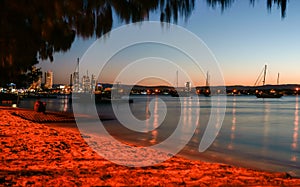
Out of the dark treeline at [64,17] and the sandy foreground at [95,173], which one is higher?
the dark treeline at [64,17]

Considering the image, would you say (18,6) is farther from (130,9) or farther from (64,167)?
(64,167)

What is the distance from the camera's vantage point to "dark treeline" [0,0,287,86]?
3.07m

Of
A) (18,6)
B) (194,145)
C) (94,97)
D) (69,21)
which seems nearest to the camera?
(18,6)

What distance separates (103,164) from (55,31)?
297cm

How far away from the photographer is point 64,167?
5.66 m

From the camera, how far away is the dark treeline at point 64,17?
10.1ft

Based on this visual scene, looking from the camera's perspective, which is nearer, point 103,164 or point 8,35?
point 8,35

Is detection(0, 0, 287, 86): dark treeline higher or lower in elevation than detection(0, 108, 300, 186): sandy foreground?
higher

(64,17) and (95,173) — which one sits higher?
(64,17)

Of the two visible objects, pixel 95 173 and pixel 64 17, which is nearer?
pixel 64 17

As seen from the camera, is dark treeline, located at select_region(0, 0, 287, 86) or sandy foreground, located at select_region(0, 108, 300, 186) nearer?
dark treeline, located at select_region(0, 0, 287, 86)

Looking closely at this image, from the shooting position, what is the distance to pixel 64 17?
11.9 ft

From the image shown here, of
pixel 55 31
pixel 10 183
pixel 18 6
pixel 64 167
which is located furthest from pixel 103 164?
pixel 18 6

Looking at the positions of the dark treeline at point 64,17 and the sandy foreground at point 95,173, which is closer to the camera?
the dark treeline at point 64,17
